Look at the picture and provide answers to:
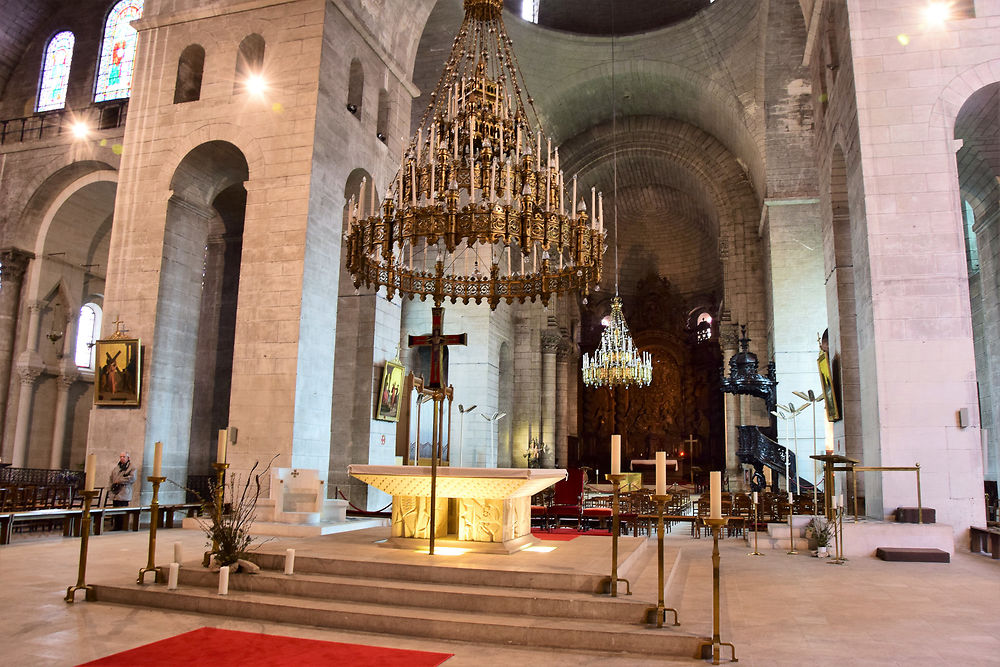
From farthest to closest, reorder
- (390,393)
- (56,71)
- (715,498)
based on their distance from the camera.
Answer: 1. (56,71)
2. (390,393)
3. (715,498)

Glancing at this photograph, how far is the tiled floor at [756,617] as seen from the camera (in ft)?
15.4

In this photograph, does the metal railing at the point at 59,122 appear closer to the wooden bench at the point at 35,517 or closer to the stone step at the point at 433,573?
the wooden bench at the point at 35,517

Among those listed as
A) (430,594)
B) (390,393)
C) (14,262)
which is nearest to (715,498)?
(430,594)

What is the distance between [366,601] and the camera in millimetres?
6004

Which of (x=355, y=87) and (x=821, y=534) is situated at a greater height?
(x=355, y=87)

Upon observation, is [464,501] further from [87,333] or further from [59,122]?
[87,333]

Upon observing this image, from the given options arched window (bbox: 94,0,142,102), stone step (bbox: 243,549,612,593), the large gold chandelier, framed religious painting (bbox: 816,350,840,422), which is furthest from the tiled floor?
arched window (bbox: 94,0,142,102)

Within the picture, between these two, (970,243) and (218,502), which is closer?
(218,502)

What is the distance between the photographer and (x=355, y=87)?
14969 millimetres

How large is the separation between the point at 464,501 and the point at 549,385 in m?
17.9

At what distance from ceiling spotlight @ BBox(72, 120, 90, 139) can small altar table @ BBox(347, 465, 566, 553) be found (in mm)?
15193

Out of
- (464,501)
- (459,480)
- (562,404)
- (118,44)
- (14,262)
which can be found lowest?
(464,501)

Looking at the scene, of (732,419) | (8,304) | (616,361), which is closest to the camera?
(8,304)

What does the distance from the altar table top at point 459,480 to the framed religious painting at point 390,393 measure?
651 cm
